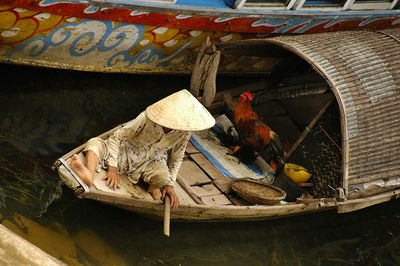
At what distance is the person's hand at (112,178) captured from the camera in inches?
174

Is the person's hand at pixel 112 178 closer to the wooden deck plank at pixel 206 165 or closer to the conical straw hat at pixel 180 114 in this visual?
the conical straw hat at pixel 180 114

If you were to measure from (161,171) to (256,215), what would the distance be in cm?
128

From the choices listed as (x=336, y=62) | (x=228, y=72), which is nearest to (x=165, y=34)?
(x=228, y=72)

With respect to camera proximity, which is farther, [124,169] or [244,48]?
[244,48]

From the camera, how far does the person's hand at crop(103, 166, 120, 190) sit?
4.41m

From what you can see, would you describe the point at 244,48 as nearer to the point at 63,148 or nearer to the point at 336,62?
the point at 336,62

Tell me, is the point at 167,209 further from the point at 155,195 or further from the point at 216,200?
the point at 216,200

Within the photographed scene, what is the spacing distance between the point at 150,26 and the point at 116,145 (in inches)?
100

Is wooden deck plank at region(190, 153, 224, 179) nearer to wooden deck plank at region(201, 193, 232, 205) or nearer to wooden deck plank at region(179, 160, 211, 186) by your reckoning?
wooden deck plank at region(179, 160, 211, 186)

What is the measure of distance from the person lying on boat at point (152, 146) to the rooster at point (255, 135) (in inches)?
62.2

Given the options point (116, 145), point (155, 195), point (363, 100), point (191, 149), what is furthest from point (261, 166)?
point (116, 145)

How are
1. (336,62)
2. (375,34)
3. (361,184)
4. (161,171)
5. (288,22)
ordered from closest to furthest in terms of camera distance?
(161,171), (361,184), (336,62), (375,34), (288,22)

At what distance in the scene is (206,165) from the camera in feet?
19.1

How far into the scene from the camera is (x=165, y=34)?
266 inches
